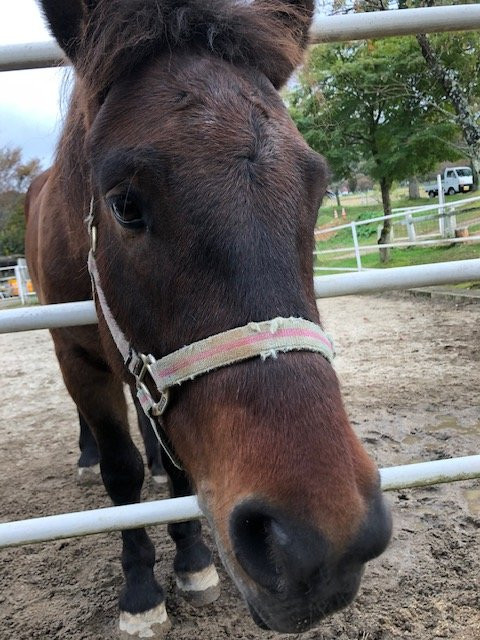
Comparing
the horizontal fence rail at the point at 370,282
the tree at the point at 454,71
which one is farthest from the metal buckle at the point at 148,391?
the tree at the point at 454,71

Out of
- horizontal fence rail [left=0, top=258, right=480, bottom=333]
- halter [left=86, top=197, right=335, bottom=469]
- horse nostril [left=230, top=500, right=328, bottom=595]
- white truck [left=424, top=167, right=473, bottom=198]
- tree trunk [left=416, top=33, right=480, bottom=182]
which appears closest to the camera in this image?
horse nostril [left=230, top=500, right=328, bottom=595]

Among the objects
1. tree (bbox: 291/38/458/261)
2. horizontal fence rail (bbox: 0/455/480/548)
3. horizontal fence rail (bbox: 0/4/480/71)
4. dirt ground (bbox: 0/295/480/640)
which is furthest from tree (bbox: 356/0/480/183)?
horizontal fence rail (bbox: 0/455/480/548)

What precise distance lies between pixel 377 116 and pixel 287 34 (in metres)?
14.2

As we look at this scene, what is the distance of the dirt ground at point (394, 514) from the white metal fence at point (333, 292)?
2.33 feet

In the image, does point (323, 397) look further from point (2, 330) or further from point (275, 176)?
point (2, 330)

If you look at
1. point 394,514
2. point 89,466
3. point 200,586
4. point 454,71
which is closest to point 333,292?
point 200,586

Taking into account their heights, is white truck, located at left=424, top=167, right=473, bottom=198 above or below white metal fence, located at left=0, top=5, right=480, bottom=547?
above

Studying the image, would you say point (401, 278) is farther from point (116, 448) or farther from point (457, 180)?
point (457, 180)

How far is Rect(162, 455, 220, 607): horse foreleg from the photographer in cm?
237

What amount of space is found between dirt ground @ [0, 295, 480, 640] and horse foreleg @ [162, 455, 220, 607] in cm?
6

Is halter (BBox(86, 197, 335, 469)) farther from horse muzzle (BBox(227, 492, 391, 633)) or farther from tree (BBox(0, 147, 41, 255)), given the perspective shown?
tree (BBox(0, 147, 41, 255))

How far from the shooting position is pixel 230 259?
1175 mm

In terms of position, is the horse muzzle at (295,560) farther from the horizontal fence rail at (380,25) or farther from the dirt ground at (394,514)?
the horizontal fence rail at (380,25)

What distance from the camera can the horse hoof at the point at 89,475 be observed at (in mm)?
3705
